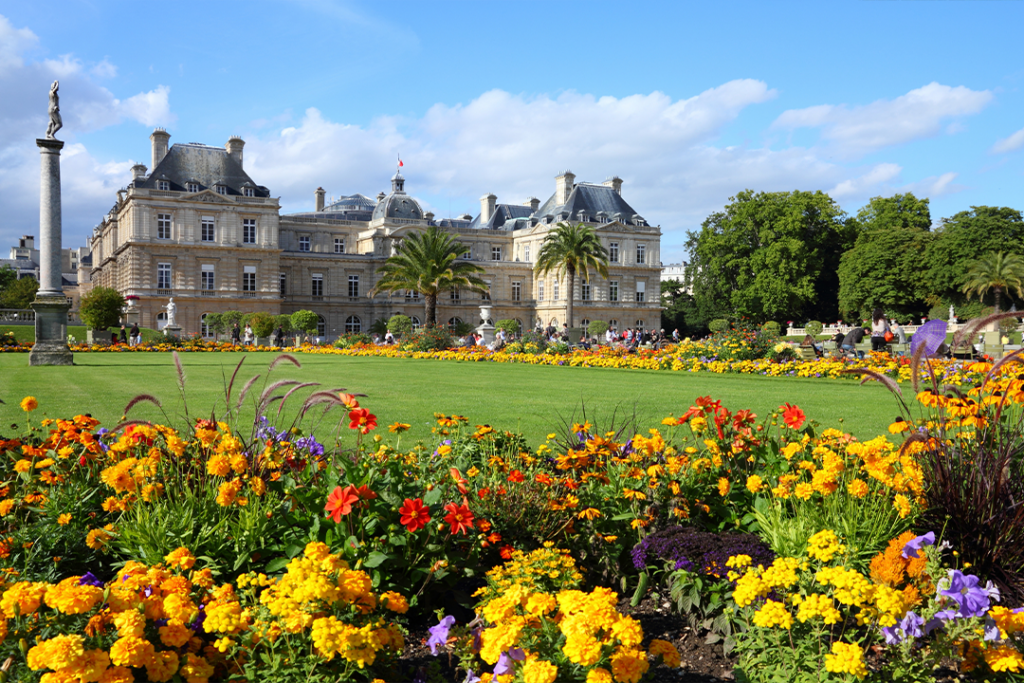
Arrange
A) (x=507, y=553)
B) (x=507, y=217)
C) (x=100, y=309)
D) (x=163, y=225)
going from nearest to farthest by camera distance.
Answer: (x=507, y=553), (x=100, y=309), (x=163, y=225), (x=507, y=217)

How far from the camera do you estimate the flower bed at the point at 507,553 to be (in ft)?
7.23

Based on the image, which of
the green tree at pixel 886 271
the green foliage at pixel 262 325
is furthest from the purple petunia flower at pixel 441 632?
the green tree at pixel 886 271

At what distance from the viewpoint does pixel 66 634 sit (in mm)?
2213

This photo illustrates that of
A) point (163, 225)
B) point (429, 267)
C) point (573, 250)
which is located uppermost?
point (163, 225)

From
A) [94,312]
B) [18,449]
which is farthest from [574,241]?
[18,449]

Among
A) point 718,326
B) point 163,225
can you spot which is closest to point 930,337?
point 718,326

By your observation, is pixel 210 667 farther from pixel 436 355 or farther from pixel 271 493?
pixel 436 355

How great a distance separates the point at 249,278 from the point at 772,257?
36.2 m

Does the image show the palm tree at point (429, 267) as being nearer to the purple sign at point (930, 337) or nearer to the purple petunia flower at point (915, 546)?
the purple sign at point (930, 337)

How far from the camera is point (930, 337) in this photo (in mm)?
3418

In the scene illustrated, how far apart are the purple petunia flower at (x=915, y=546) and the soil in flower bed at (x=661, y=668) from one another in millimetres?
788

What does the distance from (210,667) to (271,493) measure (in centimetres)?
99

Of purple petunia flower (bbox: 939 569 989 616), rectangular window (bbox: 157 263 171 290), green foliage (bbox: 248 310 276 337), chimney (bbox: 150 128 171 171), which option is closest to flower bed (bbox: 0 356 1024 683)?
purple petunia flower (bbox: 939 569 989 616)

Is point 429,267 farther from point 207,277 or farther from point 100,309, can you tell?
point 207,277
